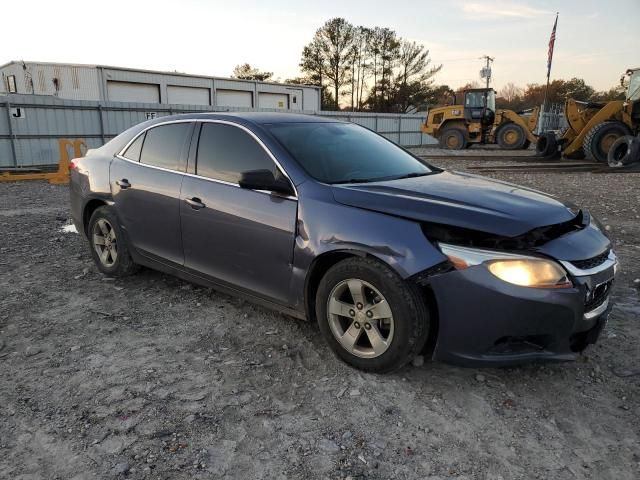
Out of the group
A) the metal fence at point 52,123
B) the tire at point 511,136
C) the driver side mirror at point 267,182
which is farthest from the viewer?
the tire at point 511,136

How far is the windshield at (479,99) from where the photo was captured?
78.6 feet

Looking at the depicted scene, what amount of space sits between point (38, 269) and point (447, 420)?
4412mm

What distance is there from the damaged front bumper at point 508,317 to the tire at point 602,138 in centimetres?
1663

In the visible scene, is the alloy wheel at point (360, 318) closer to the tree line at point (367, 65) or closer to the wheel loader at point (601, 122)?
the wheel loader at point (601, 122)

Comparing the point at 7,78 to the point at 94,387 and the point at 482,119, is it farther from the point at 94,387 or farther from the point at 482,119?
the point at 94,387

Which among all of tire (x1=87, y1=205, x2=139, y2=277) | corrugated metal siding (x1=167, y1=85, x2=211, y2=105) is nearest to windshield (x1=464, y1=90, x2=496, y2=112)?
corrugated metal siding (x1=167, y1=85, x2=211, y2=105)

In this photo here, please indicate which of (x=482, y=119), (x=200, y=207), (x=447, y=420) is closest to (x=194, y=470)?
(x=447, y=420)

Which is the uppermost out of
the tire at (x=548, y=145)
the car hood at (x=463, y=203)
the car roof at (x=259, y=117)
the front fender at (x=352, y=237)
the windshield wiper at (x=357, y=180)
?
the car roof at (x=259, y=117)

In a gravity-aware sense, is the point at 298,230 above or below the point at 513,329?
above

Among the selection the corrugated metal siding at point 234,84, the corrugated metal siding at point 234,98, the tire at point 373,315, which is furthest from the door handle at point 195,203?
the corrugated metal siding at point 234,98

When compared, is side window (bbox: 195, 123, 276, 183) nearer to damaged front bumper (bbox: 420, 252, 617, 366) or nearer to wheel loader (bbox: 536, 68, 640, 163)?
damaged front bumper (bbox: 420, 252, 617, 366)

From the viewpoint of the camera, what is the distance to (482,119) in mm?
24172

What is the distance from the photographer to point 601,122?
17281 millimetres

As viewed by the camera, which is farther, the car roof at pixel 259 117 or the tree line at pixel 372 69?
the tree line at pixel 372 69
